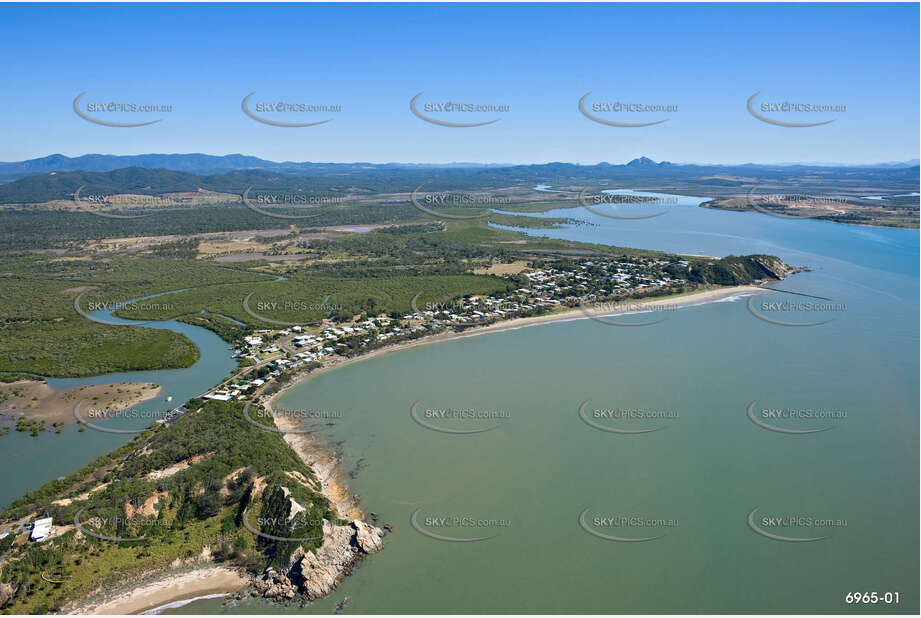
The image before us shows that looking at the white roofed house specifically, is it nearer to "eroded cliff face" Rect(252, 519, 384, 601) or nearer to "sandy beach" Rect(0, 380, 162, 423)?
"eroded cliff face" Rect(252, 519, 384, 601)

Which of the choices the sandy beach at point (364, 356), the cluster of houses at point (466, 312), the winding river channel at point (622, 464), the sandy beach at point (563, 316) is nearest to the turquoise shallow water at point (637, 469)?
the winding river channel at point (622, 464)

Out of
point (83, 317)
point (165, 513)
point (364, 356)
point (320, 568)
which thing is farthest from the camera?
point (83, 317)

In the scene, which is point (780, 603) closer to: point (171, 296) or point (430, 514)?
point (430, 514)

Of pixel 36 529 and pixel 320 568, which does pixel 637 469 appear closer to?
pixel 320 568

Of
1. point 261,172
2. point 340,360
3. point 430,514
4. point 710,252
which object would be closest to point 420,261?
point 340,360

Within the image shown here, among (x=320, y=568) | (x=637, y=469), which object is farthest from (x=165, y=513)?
(x=637, y=469)

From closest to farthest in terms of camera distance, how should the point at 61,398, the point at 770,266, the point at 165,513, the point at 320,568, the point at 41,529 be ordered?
the point at 320,568 → the point at 41,529 → the point at 165,513 → the point at 61,398 → the point at 770,266

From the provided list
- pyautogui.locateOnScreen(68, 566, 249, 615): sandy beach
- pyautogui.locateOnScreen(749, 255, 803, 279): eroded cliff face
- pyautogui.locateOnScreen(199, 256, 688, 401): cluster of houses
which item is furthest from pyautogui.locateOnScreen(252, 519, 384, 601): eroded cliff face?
pyautogui.locateOnScreen(749, 255, 803, 279): eroded cliff face
